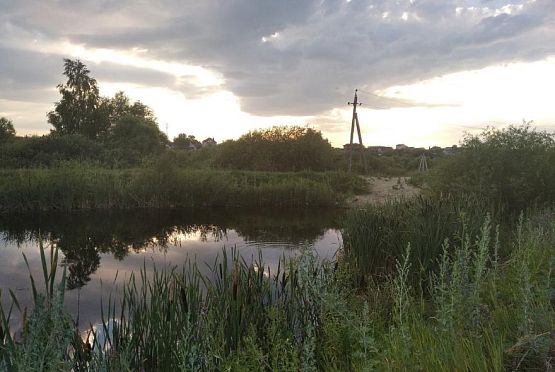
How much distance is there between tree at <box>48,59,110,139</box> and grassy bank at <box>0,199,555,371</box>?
4598cm

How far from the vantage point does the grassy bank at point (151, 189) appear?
17.8m

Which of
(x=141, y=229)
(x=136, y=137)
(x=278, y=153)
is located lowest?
(x=141, y=229)

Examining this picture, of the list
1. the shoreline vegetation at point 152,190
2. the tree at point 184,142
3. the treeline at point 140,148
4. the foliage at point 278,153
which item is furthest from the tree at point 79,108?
the shoreline vegetation at point 152,190

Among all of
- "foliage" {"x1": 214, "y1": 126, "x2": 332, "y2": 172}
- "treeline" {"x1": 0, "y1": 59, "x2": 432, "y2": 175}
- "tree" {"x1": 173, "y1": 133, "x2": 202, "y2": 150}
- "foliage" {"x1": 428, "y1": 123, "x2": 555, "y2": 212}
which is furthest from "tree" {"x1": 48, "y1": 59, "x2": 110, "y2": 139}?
"foliage" {"x1": 428, "y1": 123, "x2": 555, "y2": 212}

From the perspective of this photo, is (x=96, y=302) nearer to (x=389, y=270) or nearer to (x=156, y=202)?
(x=389, y=270)

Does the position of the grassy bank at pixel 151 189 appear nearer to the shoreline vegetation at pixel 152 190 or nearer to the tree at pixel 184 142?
the shoreline vegetation at pixel 152 190

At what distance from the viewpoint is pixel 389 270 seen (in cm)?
801

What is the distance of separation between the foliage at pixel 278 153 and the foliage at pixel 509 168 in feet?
70.7

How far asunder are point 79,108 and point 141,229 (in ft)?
121

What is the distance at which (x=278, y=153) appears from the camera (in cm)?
3459

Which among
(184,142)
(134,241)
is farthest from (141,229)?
(184,142)

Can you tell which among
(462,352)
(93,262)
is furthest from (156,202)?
(462,352)

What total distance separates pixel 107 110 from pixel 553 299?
50.7 m

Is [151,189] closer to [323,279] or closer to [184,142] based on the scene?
[323,279]
